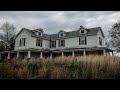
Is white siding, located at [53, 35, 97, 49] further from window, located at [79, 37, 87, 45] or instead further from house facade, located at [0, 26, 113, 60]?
window, located at [79, 37, 87, 45]

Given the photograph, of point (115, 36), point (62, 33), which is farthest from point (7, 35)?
point (115, 36)

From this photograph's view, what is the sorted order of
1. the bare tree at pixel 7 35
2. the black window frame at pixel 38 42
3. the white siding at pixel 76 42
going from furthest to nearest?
the bare tree at pixel 7 35, the black window frame at pixel 38 42, the white siding at pixel 76 42

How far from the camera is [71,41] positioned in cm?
2339

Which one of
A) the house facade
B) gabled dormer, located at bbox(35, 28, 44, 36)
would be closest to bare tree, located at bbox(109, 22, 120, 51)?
the house facade

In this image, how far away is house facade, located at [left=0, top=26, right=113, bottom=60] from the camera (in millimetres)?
21531

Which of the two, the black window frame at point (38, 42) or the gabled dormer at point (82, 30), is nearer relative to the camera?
the gabled dormer at point (82, 30)

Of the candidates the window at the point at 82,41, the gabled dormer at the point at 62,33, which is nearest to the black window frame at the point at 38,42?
the gabled dormer at the point at 62,33

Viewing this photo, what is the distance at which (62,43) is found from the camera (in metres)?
24.3

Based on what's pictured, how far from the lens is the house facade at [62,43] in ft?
70.6

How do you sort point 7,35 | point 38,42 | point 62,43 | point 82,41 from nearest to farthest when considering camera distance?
1. point 82,41
2. point 38,42
3. point 62,43
4. point 7,35

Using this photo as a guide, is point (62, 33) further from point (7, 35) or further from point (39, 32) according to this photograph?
point (7, 35)

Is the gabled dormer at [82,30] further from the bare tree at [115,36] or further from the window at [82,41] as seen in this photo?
the bare tree at [115,36]
